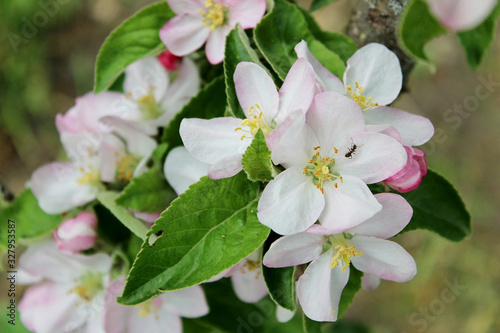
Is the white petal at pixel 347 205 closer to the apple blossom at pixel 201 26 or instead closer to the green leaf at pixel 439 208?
the green leaf at pixel 439 208

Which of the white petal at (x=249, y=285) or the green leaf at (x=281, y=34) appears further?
the white petal at (x=249, y=285)

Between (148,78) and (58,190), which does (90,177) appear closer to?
(58,190)

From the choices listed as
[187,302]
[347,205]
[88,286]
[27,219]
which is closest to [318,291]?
[347,205]

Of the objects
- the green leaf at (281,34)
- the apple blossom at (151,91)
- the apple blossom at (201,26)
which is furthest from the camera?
the apple blossom at (151,91)

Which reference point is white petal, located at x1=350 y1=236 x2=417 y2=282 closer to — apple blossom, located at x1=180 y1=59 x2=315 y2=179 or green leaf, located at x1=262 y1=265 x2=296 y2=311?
green leaf, located at x1=262 y1=265 x2=296 y2=311

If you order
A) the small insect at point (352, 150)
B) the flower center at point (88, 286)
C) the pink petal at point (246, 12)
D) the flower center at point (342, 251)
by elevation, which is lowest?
the flower center at point (88, 286)

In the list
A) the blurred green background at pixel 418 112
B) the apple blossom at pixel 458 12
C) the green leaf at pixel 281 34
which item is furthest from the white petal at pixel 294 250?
the blurred green background at pixel 418 112

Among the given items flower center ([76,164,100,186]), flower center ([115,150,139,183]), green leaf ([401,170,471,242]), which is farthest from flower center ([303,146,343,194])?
flower center ([76,164,100,186])
